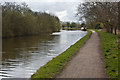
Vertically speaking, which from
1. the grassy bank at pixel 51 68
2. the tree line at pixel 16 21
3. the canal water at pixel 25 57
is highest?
the tree line at pixel 16 21

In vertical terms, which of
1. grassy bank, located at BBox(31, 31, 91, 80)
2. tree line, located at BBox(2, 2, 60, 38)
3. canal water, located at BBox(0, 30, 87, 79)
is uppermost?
tree line, located at BBox(2, 2, 60, 38)

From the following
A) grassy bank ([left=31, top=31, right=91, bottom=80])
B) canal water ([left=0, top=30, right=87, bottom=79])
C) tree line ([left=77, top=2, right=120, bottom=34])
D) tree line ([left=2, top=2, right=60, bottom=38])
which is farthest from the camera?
tree line ([left=2, top=2, right=60, bottom=38])

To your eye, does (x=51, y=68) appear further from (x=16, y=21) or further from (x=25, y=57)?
(x=16, y=21)

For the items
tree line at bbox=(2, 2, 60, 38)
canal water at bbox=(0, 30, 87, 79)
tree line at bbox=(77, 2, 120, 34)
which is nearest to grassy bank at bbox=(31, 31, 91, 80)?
canal water at bbox=(0, 30, 87, 79)

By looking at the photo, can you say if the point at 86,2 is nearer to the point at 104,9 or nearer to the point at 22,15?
the point at 104,9

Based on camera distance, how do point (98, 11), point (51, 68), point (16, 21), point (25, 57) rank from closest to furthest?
point (51, 68) < point (25, 57) < point (98, 11) < point (16, 21)

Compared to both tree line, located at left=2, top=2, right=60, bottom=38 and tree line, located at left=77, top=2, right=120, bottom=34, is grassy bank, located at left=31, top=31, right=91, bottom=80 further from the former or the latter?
tree line, located at left=2, top=2, right=60, bottom=38

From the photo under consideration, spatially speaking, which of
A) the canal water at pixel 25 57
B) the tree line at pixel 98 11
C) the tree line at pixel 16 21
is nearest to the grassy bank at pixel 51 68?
the canal water at pixel 25 57

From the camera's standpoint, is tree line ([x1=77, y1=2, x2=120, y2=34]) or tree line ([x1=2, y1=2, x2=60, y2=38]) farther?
tree line ([x1=2, y1=2, x2=60, y2=38])

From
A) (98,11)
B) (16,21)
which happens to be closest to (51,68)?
(98,11)

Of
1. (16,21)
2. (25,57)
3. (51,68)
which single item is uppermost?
(16,21)

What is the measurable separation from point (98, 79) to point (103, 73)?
0.94 meters

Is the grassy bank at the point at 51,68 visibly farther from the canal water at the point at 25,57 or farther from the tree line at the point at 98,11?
the tree line at the point at 98,11

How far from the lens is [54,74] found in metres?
7.18
